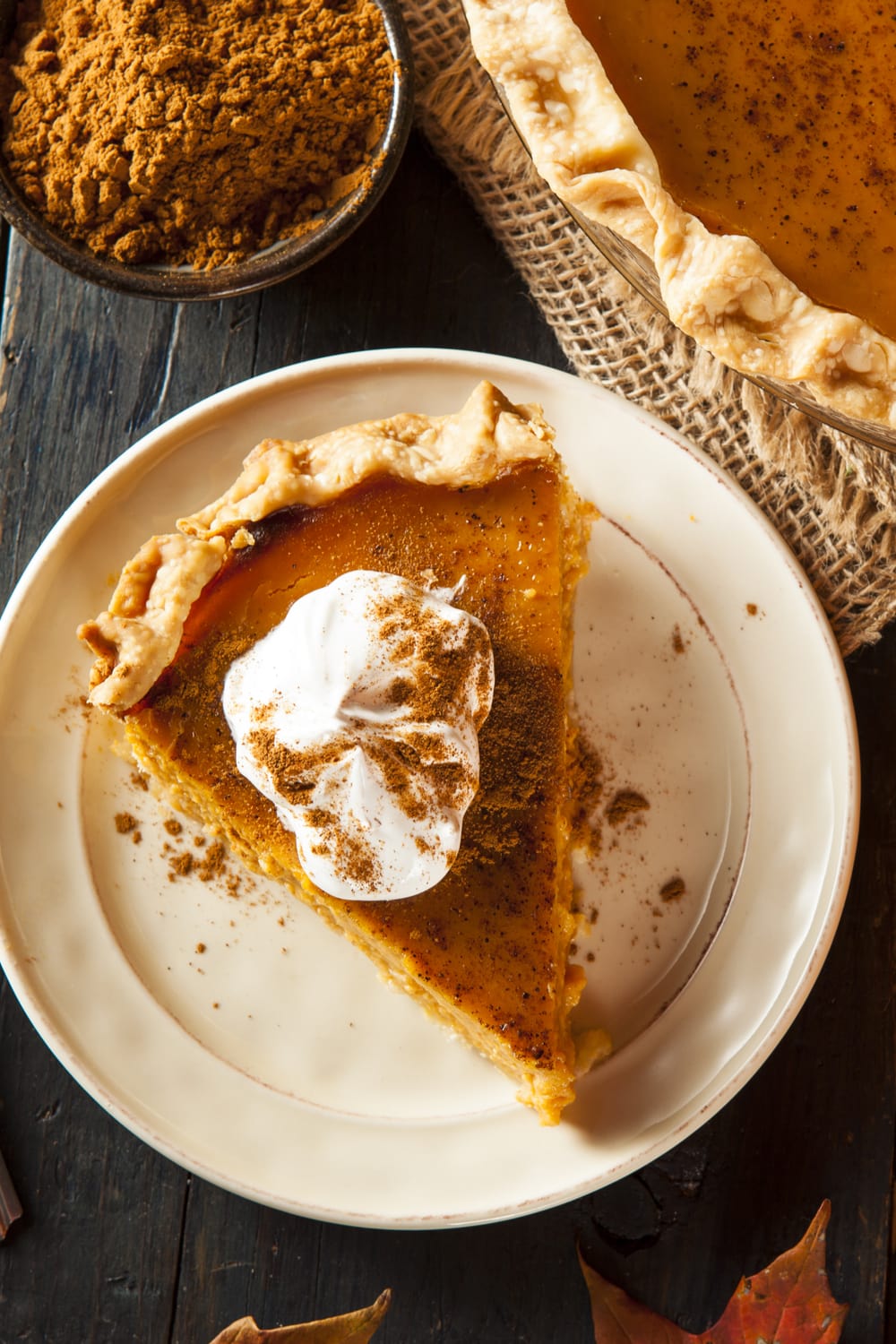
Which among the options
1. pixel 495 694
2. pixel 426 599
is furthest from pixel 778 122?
pixel 495 694

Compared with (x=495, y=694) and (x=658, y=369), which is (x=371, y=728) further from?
(x=658, y=369)

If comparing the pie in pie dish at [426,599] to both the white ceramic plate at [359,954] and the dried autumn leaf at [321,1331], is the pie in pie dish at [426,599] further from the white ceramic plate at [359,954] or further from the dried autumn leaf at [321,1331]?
the dried autumn leaf at [321,1331]

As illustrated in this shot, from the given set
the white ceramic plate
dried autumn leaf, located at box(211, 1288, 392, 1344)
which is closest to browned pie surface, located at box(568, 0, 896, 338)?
the white ceramic plate

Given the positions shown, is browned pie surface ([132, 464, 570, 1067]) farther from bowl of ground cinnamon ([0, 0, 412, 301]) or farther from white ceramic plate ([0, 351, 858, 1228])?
bowl of ground cinnamon ([0, 0, 412, 301])

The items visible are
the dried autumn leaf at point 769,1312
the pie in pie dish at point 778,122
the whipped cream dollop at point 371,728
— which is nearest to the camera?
the pie in pie dish at point 778,122

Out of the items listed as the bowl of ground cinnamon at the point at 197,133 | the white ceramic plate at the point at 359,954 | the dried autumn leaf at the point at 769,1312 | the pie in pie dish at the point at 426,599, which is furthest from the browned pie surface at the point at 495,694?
the dried autumn leaf at the point at 769,1312

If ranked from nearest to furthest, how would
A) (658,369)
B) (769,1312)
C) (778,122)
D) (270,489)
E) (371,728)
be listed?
(778,122) < (371,728) < (270,489) < (769,1312) < (658,369)
